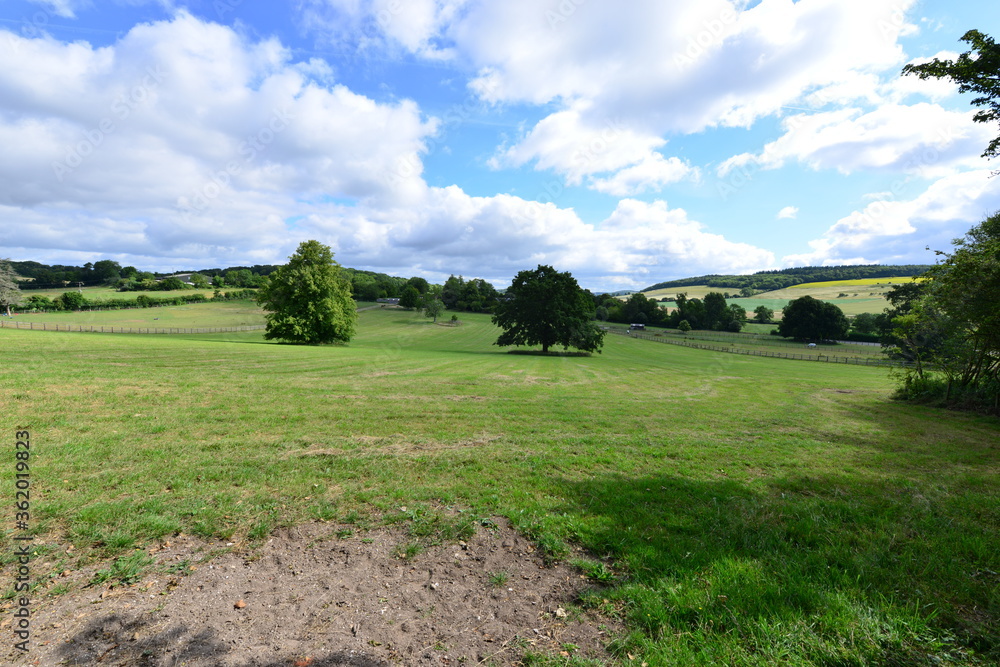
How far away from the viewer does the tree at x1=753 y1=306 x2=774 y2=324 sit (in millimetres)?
109537

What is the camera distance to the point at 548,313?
1928 inches

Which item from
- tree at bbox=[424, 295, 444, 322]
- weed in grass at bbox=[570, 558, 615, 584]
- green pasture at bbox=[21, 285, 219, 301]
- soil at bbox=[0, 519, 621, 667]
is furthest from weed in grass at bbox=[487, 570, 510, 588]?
green pasture at bbox=[21, 285, 219, 301]

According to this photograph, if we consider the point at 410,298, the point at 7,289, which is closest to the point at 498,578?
the point at 410,298

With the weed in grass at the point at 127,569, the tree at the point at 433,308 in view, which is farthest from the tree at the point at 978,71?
the tree at the point at 433,308

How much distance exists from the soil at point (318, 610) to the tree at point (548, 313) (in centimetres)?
4422

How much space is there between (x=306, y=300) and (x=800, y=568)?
50140mm

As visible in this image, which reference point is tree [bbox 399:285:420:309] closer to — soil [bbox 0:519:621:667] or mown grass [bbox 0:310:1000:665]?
mown grass [bbox 0:310:1000:665]

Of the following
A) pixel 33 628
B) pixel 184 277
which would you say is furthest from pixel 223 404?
pixel 184 277

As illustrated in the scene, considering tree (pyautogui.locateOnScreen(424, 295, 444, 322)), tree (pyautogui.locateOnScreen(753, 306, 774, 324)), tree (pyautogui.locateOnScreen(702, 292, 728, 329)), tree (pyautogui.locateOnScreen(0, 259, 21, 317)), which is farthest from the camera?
tree (pyautogui.locateOnScreen(753, 306, 774, 324))

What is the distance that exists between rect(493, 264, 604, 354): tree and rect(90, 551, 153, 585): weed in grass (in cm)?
4525

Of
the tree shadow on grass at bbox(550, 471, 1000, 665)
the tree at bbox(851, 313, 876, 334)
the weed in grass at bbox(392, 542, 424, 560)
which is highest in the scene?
the tree at bbox(851, 313, 876, 334)

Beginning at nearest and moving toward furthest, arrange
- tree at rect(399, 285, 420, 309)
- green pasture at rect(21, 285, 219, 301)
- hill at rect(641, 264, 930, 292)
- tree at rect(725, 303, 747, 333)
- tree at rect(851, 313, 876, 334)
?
tree at rect(851, 313, 876, 334) → green pasture at rect(21, 285, 219, 301) → tree at rect(725, 303, 747, 333) → tree at rect(399, 285, 420, 309) → hill at rect(641, 264, 930, 292)

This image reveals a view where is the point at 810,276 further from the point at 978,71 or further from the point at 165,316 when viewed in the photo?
the point at 165,316

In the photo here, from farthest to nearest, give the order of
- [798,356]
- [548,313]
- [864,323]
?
1. [864,323]
2. [798,356]
3. [548,313]
